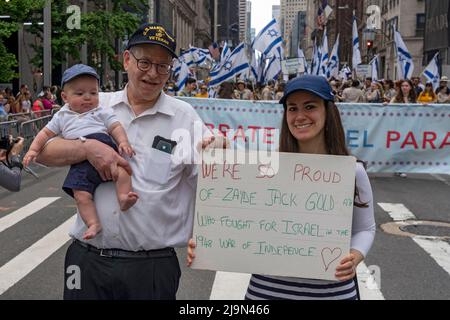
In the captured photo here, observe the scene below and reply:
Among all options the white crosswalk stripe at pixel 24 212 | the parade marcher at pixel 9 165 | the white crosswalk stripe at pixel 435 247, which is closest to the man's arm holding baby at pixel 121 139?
the parade marcher at pixel 9 165

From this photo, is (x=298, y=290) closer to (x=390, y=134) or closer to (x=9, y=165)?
A: (x=9, y=165)

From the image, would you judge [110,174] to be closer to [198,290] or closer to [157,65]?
[157,65]

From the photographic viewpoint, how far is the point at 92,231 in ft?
9.87

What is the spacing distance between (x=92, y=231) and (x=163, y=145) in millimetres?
545

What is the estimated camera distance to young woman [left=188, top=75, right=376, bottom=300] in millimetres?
2941

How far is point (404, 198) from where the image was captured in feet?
36.9

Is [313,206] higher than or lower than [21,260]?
higher

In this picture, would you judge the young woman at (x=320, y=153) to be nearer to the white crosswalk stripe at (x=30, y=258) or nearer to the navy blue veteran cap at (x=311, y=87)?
the navy blue veteran cap at (x=311, y=87)

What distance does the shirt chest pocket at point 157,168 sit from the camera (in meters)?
3.09

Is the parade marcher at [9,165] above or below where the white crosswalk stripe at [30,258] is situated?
above

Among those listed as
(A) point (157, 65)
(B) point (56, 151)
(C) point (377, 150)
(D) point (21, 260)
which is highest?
(A) point (157, 65)

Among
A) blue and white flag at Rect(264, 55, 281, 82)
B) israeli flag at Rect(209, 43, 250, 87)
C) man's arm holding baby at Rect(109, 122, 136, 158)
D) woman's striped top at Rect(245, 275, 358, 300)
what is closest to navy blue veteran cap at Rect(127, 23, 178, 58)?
man's arm holding baby at Rect(109, 122, 136, 158)
